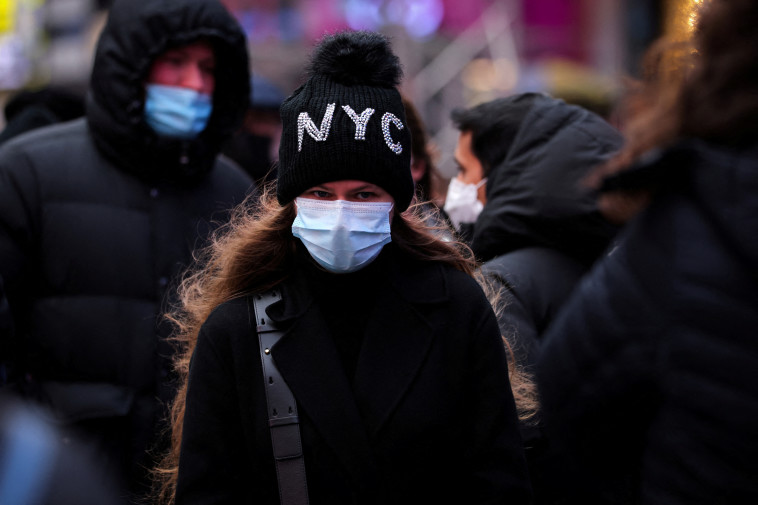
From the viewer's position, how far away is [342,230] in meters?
2.06

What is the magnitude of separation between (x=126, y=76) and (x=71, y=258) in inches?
30.9

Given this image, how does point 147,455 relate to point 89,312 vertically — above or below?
below

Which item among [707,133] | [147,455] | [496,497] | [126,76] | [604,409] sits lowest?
[147,455]

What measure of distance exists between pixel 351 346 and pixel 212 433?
423 millimetres

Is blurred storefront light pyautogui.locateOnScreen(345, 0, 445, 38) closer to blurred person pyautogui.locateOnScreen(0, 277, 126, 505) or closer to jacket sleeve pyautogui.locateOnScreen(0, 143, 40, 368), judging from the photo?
jacket sleeve pyautogui.locateOnScreen(0, 143, 40, 368)

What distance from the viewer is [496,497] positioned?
1.97 m

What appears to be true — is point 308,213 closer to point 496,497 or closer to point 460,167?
point 496,497

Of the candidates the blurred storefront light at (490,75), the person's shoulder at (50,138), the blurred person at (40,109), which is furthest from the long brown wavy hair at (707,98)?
the blurred storefront light at (490,75)

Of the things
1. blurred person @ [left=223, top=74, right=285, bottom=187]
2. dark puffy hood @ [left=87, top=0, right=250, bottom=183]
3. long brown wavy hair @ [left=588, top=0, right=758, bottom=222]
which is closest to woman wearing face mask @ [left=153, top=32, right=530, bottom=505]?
long brown wavy hair @ [left=588, top=0, right=758, bottom=222]

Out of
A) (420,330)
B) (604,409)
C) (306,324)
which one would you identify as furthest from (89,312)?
(604,409)

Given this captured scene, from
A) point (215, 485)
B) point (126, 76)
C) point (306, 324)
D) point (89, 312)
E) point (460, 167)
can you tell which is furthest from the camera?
point (460, 167)

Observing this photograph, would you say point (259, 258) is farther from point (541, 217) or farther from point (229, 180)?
point (229, 180)

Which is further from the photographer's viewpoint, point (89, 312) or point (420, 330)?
point (89, 312)

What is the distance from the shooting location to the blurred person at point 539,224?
2.62 meters
